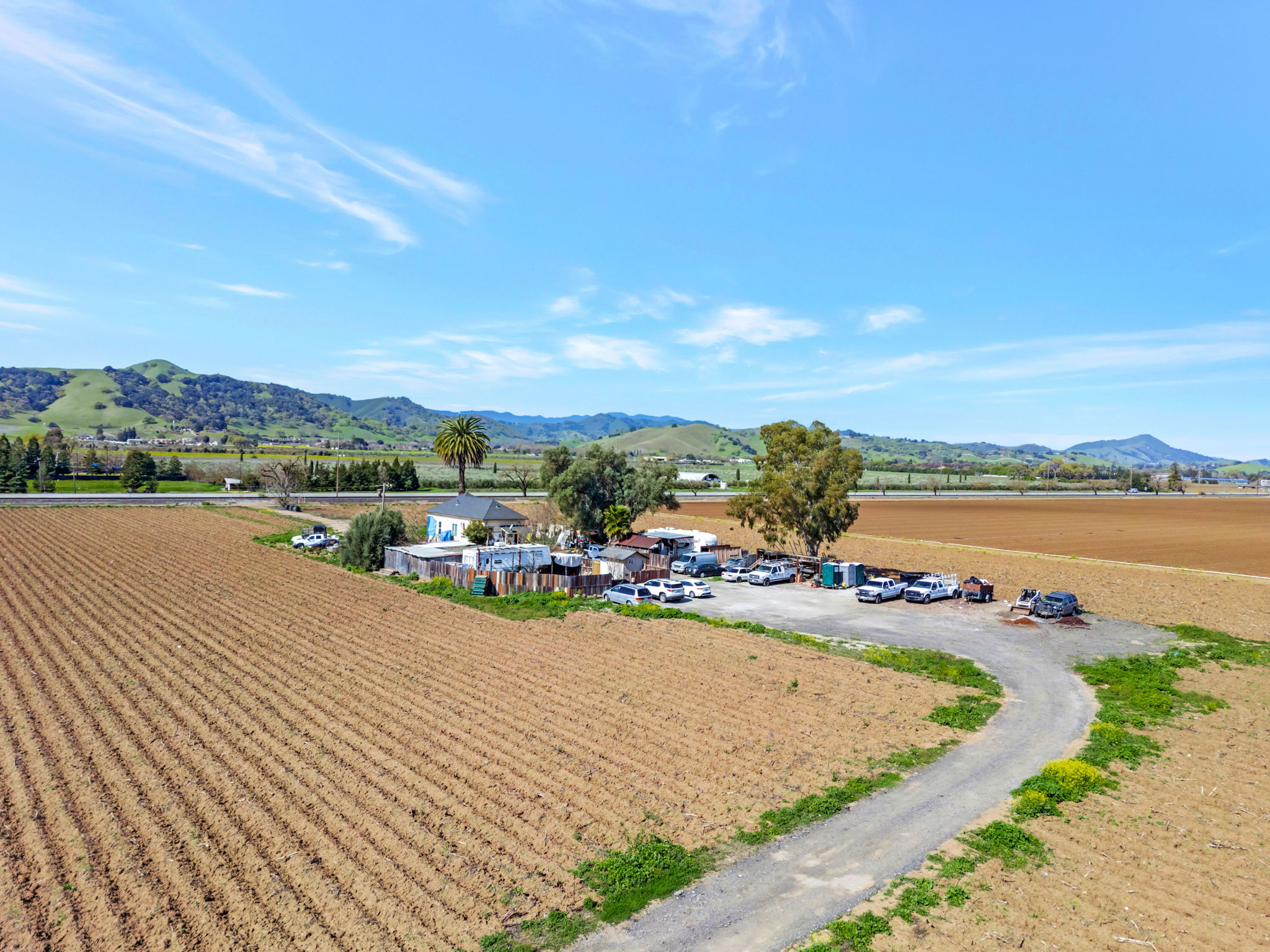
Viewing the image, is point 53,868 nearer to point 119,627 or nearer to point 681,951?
point 681,951

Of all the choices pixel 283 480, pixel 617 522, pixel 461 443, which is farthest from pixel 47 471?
Answer: pixel 617 522

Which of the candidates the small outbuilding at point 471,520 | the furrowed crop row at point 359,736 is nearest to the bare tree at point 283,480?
the small outbuilding at point 471,520

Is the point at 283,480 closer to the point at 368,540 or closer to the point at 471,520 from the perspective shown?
the point at 471,520

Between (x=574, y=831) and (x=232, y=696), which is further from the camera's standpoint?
(x=232, y=696)

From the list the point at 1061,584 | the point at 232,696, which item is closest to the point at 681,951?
the point at 232,696

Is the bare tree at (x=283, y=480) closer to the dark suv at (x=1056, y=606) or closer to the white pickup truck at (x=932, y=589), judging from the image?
the white pickup truck at (x=932, y=589)

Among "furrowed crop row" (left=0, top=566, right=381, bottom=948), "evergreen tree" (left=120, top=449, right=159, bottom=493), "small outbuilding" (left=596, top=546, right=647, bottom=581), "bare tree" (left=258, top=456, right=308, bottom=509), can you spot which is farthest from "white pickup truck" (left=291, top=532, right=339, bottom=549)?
"evergreen tree" (left=120, top=449, right=159, bottom=493)
